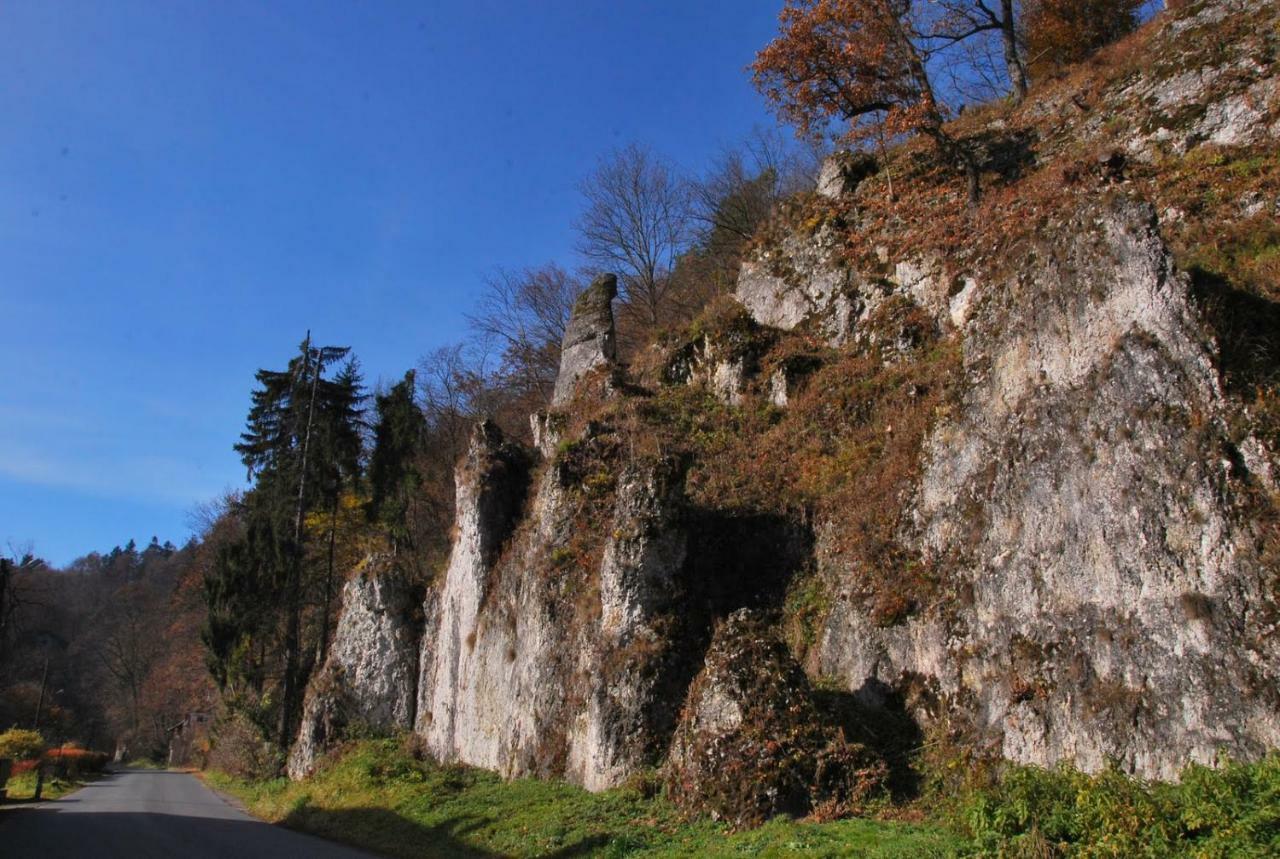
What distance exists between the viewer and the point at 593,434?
20.7 meters

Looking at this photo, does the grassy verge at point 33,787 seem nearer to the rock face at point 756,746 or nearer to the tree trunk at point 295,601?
the tree trunk at point 295,601

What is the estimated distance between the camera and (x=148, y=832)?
17359 millimetres

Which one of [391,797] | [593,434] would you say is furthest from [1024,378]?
[391,797]

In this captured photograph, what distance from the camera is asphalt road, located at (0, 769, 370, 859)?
14531mm

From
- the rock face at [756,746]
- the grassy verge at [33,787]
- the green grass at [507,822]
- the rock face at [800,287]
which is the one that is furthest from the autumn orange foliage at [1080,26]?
the grassy verge at [33,787]

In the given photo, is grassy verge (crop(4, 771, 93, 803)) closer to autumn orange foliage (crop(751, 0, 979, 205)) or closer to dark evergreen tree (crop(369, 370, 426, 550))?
dark evergreen tree (crop(369, 370, 426, 550))

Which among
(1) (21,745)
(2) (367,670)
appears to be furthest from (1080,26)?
(1) (21,745)

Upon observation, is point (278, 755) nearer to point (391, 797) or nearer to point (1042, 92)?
point (391, 797)

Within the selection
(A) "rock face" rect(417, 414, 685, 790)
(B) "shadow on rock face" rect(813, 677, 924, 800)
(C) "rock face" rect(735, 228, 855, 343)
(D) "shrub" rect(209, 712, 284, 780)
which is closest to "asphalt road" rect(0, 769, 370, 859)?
(D) "shrub" rect(209, 712, 284, 780)

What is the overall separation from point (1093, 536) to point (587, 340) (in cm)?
2172

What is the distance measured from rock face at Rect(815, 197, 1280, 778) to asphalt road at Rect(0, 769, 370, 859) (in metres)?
11.2

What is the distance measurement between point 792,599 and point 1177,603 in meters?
7.41

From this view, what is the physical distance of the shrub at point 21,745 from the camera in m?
37.2

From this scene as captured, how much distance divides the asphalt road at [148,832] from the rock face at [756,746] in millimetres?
6578
